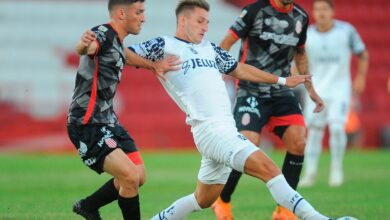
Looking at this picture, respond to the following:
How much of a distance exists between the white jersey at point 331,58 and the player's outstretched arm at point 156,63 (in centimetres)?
677

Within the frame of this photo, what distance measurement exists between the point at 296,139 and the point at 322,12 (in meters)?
4.85

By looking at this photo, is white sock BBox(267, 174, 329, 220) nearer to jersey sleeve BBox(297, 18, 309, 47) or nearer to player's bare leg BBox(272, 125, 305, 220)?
player's bare leg BBox(272, 125, 305, 220)

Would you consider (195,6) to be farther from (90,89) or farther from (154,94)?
(154,94)

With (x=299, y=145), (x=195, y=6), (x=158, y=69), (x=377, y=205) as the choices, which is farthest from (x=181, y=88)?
(x=377, y=205)

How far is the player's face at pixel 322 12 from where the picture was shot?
42.7 feet

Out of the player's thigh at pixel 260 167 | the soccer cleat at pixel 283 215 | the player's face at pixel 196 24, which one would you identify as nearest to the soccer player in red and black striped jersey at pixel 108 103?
the player's face at pixel 196 24

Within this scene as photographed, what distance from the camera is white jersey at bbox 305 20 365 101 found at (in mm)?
13500

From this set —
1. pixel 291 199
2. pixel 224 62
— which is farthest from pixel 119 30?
pixel 291 199

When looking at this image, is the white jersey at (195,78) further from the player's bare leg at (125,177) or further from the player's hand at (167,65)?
the player's bare leg at (125,177)

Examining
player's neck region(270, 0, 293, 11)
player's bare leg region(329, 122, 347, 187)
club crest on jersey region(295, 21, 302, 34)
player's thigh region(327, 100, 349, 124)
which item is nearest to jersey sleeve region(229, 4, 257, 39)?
player's neck region(270, 0, 293, 11)

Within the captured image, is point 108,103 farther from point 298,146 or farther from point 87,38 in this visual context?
point 298,146

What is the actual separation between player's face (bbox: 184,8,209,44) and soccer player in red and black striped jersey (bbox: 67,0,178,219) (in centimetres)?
30

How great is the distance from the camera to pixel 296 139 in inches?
344

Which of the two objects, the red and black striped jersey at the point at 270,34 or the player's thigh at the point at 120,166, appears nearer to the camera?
the player's thigh at the point at 120,166
